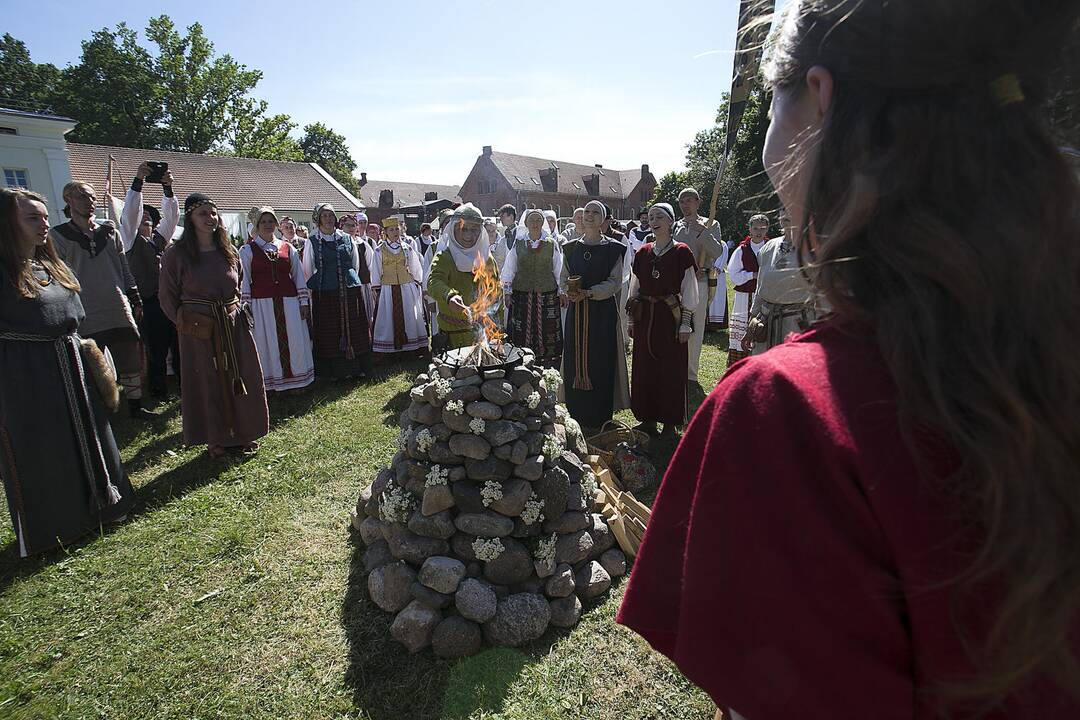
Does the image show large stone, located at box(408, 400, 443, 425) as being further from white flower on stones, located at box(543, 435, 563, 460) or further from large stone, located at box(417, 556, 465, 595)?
large stone, located at box(417, 556, 465, 595)

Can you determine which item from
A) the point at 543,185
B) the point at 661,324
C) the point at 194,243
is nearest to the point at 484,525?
the point at 661,324

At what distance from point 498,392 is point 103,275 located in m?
5.03

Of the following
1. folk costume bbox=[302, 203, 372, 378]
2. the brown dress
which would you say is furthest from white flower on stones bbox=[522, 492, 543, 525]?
folk costume bbox=[302, 203, 372, 378]

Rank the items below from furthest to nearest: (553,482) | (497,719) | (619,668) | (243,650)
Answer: (553,482), (243,650), (619,668), (497,719)

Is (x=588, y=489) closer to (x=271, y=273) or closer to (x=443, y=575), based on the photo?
(x=443, y=575)

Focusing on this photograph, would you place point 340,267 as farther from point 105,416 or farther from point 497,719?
point 497,719

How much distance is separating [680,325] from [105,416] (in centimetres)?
489

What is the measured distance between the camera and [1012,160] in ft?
2.19

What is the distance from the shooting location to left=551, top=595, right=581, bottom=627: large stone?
3.13 meters

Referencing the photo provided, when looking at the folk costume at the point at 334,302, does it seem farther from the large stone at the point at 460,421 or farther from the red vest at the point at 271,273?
the large stone at the point at 460,421

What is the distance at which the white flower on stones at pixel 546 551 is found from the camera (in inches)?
128

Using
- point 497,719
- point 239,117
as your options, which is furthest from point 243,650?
point 239,117

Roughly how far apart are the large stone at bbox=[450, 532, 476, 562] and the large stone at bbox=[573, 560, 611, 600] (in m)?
0.66

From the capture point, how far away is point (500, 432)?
10.9ft
